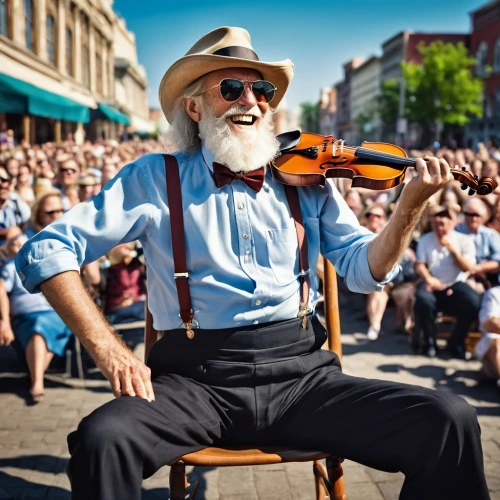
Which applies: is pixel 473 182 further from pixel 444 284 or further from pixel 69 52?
pixel 69 52

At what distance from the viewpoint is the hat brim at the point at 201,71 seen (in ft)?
8.00

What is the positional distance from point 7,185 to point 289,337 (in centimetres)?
471

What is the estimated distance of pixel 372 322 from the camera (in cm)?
638

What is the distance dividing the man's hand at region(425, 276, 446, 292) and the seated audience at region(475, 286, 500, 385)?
3.11ft

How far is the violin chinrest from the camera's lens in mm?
2617

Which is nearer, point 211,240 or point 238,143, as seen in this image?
point 211,240

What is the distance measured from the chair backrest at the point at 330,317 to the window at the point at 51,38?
86.7 feet

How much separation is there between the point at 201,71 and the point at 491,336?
337 cm

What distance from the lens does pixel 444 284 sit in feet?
20.0

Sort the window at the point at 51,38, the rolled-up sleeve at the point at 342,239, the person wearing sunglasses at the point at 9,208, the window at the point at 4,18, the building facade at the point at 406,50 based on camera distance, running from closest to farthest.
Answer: the rolled-up sleeve at the point at 342,239 → the person wearing sunglasses at the point at 9,208 → the window at the point at 4,18 → the window at the point at 51,38 → the building facade at the point at 406,50

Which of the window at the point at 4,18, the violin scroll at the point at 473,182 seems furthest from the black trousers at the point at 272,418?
the window at the point at 4,18

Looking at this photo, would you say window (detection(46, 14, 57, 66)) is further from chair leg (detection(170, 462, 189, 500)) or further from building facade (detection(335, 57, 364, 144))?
building facade (detection(335, 57, 364, 144))

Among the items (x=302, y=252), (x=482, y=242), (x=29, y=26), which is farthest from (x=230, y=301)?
(x=29, y=26)

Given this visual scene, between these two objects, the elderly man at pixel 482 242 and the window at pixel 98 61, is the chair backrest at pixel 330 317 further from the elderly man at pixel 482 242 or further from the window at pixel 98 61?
the window at pixel 98 61
